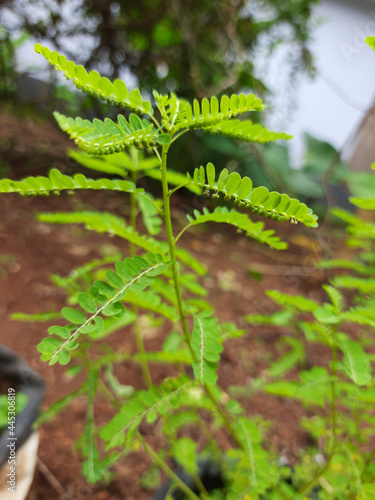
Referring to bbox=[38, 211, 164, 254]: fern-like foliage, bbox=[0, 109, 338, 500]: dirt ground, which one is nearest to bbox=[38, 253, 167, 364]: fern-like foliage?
bbox=[38, 211, 164, 254]: fern-like foliage

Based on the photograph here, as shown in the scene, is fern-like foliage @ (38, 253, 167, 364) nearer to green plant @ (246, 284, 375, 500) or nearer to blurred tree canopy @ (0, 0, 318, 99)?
green plant @ (246, 284, 375, 500)

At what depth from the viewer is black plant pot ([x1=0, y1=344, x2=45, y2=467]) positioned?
96 cm

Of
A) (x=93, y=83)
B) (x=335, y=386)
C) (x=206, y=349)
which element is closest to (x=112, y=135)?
(x=93, y=83)

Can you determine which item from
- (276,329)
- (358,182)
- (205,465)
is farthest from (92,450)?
(358,182)

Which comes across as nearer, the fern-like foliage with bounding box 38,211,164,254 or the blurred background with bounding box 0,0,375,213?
the fern-like foliage with bounding box 38,211,164,254

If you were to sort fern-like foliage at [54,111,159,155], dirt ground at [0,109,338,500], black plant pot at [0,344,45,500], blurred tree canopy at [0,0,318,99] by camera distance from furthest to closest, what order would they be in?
1. blurred tree canopy at [0,0,318,99]
2. dirt ground at [0,109,338,500]
3. black plant pot at [0,344,45,500]
4. fern-like foliage at [54,111,159,155]

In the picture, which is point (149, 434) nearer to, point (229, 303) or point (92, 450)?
point (92, 450)

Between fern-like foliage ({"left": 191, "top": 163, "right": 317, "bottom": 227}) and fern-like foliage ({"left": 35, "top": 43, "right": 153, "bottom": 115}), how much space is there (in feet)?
0.42

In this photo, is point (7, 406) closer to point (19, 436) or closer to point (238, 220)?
point (19, 436)

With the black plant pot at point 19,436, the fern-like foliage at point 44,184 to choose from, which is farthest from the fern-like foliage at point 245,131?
the black plant pot at point 19,436

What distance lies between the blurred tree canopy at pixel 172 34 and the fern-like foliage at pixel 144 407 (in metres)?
2.10

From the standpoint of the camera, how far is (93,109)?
2.87m

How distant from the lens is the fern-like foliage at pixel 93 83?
471 millimetres

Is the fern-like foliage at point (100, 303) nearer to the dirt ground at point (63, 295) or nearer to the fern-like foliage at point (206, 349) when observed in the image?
the fern-like foliage at point (206, 349)
